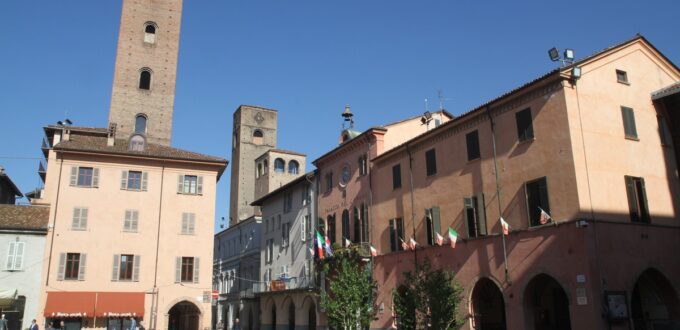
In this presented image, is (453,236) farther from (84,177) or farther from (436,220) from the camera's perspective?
(84,177)

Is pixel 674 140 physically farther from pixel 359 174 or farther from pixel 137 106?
pixel 137 106

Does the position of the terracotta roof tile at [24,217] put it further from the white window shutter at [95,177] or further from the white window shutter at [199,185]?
the white window shutter at [199,185]

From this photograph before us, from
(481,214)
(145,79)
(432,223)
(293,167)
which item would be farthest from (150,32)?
(481,214)

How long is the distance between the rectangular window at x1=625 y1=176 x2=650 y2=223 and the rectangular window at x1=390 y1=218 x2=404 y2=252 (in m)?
12.6

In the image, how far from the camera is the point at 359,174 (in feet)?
124

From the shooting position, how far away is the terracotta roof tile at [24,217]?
34.9 meters

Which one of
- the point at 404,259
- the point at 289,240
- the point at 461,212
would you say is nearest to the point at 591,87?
the point at 461,212

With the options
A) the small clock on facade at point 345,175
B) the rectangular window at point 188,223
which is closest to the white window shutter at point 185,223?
the rectangular window at point 188,223

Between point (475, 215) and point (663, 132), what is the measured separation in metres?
9.07

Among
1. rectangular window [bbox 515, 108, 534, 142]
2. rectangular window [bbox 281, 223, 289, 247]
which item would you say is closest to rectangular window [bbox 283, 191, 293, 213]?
rectangular window [bbox 281, 223, 289, 247]

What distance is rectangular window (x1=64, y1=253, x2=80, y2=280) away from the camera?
117ft

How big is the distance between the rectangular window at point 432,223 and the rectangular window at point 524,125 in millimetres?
6548

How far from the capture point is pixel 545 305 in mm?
26844

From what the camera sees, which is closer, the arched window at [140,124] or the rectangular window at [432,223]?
the rectangular window at [432,223]
